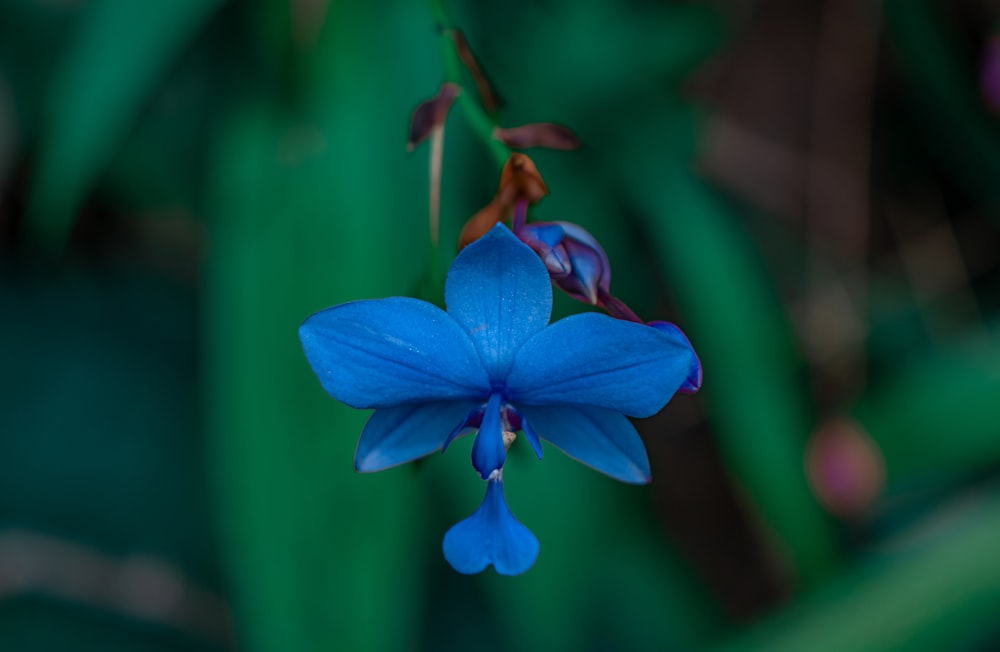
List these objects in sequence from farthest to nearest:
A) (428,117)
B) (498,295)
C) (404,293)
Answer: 1. (404,293)
2. (428,117)
3. (498,295)

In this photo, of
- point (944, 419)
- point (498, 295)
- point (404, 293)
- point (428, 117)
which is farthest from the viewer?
point (944, 419)

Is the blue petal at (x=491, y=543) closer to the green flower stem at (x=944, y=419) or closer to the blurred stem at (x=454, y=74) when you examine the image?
the blurred stem at (x=454, y=74)

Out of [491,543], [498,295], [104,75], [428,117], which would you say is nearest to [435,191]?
[428,117]

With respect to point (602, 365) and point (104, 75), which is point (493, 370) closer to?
point (602, 365)

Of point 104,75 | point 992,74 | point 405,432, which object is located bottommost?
point 405,432

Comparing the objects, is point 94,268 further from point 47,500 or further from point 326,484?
point 326,484

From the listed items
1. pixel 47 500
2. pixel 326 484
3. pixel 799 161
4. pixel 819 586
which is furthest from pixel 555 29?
pixel 47 500

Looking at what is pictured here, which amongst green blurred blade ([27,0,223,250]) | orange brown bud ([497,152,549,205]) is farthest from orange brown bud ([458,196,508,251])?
green blurred blade ([27,0,223,250])

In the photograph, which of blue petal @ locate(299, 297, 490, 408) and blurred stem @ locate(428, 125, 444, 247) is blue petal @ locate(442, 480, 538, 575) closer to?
blue petal @ locate(299, 297, 490, 408)
